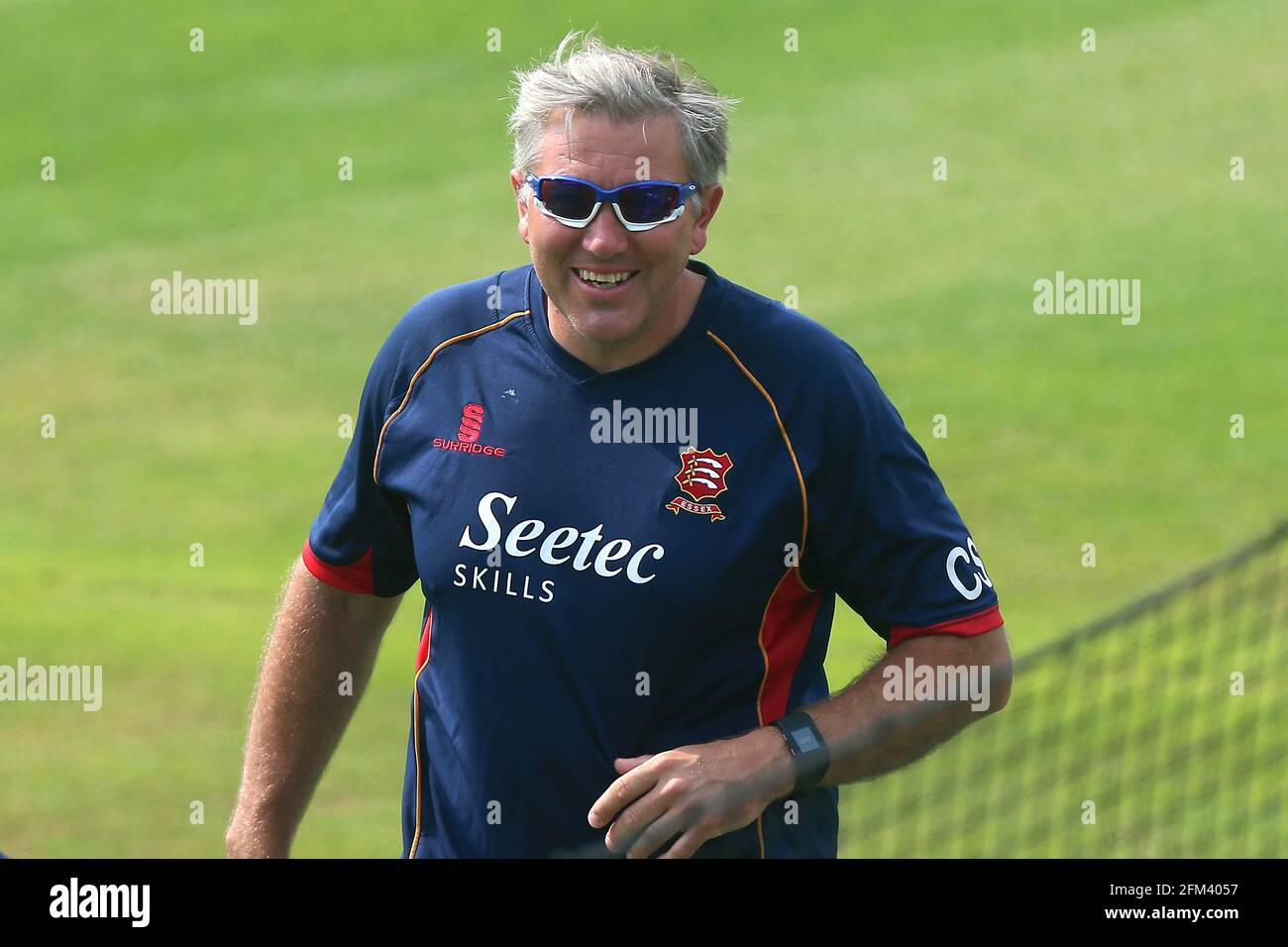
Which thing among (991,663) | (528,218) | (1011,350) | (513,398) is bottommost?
(991,663)

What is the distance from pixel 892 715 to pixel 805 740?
23cm

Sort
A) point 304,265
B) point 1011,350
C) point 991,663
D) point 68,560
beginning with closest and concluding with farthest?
point 991,663
point 68,560
point 1011,350
point 304,265

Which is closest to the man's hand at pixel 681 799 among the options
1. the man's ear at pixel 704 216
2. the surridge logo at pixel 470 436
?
the surridge logo at pixel 470 436

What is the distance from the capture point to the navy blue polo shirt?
4.66m

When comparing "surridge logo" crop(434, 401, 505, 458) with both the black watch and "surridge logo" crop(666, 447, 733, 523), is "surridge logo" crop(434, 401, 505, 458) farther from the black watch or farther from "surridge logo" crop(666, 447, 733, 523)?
the black watch

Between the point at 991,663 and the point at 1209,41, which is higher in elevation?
the point at 1209,41

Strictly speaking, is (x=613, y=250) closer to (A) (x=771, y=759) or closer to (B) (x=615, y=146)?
(B) (x=615, y=146)

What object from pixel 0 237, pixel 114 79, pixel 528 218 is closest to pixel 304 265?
pixel 0 237

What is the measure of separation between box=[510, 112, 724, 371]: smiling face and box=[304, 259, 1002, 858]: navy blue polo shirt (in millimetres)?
66

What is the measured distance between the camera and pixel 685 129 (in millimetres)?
4824

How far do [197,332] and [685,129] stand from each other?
49.1 feet

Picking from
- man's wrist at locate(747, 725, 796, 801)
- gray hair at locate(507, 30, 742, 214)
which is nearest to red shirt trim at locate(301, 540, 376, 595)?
gray hair at locate(507, 30, 742, 214)

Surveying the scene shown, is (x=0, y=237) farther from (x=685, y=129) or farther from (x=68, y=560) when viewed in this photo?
(x=685, y=129)

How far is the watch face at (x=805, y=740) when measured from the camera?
4672 millimetres
